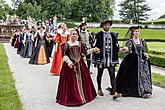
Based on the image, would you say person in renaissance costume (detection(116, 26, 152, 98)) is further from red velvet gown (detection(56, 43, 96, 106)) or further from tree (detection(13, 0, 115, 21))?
tree (detection(13, 0, 115, 21))

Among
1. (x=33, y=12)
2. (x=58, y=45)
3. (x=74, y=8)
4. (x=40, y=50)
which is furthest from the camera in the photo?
(x=74, y=8)

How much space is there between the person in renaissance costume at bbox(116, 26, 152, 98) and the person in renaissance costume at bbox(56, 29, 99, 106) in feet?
2.70

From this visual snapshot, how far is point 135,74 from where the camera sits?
27.2 ft

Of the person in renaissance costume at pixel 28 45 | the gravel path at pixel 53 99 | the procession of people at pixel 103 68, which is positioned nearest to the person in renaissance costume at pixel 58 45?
the gravel path at pixel 53 99

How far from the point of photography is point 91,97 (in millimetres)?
7746

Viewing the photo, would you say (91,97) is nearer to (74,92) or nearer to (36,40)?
(74,92)

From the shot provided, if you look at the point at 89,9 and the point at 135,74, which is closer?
the point at 135,74

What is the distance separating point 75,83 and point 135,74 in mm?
1549

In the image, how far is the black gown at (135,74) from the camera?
26.9ft

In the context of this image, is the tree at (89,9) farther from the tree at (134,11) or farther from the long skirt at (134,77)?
the long skirt at (134,77)

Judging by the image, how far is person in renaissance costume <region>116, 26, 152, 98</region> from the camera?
8203 millimetres

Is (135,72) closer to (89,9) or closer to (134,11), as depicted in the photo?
(89,9)

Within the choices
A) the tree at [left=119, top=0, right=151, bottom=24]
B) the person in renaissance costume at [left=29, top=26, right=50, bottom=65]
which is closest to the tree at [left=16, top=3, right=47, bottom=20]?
the tree at [left=119, top=0, right=151, bottom=24]

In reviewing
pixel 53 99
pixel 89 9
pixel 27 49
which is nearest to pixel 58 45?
pixel 53 99
